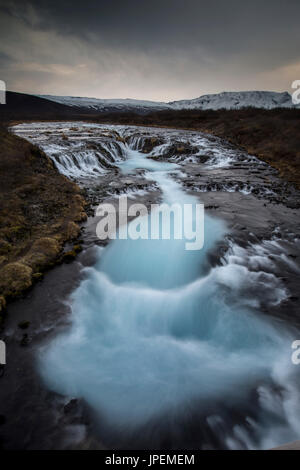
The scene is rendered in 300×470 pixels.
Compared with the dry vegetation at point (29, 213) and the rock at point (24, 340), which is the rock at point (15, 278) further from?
Result: the rock at point (24, 340)

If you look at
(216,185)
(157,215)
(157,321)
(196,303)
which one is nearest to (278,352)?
(196,303)

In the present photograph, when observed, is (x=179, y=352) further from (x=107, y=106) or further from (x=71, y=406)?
(x=107, y=106)

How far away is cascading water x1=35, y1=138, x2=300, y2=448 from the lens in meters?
3.00

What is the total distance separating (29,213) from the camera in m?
7.45

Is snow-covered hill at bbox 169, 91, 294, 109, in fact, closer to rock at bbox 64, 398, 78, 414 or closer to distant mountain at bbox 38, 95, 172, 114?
distant mountain at bbox 38, 95, 172, 114

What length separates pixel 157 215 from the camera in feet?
29.5

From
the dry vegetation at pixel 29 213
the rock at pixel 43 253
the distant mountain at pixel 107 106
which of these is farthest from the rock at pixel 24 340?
the distant mountain at pixel 107 106

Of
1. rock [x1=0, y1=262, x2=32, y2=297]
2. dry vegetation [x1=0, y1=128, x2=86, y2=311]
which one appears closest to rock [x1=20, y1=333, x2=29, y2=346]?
dry vegetation [x1=0, y1=128, x2=86, y2=311]

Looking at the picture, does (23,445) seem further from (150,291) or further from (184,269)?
(184,269)

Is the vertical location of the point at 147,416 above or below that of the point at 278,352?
below

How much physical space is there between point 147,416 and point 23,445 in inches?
60.6

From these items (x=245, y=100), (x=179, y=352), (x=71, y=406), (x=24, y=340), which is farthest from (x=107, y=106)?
(x=71, y=406)

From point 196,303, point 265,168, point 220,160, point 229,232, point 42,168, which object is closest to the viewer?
point 196,303

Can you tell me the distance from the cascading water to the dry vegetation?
4.46ft
